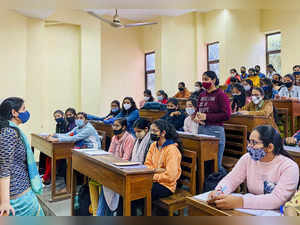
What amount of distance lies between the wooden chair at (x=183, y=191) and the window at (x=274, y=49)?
298 inches

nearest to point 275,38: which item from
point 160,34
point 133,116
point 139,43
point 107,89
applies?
point 160,34

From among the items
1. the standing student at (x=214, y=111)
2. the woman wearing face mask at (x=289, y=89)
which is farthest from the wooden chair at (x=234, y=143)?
the woman wearing face mask at (x=289, y=89)

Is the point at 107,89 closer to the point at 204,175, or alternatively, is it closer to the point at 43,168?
the point at 43,168

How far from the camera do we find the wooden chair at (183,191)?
8.59 feet

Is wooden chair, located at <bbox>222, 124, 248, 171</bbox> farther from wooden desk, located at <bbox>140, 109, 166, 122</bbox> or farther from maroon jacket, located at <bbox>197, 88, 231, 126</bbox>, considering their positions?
wooden desk, located at <bbox>140, 109, 166, 122</bbox>

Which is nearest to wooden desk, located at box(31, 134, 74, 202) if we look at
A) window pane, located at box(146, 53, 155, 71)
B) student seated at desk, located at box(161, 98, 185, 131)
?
student seated at desk, located at box(161, 98, 185, 131)

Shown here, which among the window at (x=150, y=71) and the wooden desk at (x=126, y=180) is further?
the window at (x=150, y=71)

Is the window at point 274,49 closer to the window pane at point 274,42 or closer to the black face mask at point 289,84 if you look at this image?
the window pane at point 274,42

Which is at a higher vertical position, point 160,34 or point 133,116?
point 160,34

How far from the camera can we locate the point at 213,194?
6.20ft

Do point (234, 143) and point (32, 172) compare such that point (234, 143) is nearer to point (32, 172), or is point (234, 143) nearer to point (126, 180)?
point (126, 180)

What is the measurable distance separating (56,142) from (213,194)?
2.93 metres

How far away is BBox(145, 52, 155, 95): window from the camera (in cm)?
1113

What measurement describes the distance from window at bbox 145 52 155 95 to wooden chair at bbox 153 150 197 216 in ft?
26.6
